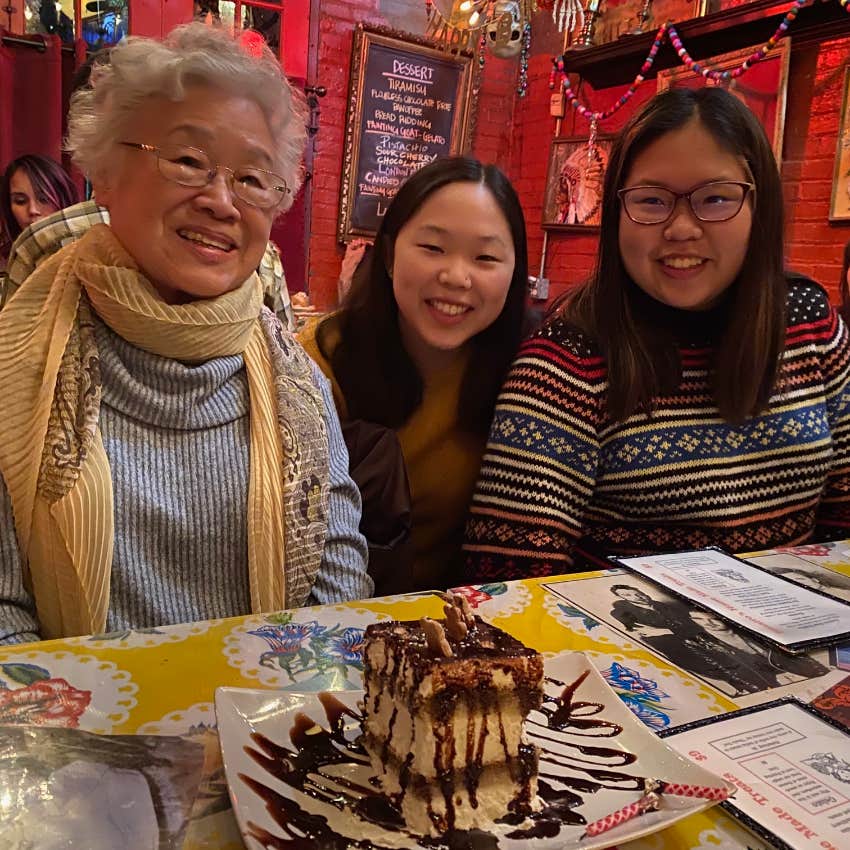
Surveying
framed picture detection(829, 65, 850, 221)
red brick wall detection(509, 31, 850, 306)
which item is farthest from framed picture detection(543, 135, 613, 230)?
framed picture detection(829, 65, 850, 221)

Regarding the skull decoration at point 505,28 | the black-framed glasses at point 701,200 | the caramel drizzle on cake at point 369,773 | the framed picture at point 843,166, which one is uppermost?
A: the skull decoration at point 505,28

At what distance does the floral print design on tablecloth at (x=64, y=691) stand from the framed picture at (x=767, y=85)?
3380 millimetres

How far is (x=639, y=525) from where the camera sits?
1.75 m

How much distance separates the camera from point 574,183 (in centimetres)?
455

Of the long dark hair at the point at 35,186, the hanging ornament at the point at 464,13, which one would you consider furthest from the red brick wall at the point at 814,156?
the long dark hair at the point at 35,186

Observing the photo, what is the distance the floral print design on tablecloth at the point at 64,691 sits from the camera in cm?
83

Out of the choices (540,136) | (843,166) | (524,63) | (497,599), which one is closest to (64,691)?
(497,599)

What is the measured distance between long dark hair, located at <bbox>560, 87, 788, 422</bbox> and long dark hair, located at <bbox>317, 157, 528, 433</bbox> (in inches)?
8.0

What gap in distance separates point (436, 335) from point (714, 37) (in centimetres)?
264

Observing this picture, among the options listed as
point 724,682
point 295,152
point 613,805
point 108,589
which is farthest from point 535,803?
point 295,152

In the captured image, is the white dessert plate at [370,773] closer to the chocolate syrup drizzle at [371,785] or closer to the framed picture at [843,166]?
the chocolate syrup drizzle at [371,785]

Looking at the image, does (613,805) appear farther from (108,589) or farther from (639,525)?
(639,525)

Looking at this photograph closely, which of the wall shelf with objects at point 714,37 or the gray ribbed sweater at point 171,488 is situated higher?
the wall shelf with objects at point 714,37

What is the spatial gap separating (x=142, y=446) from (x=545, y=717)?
795mm
